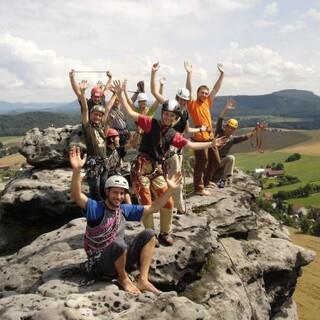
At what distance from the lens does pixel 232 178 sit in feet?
72.5

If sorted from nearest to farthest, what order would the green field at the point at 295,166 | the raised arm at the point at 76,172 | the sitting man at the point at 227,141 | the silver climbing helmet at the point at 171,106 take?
the raised arm at the point at 76,172
the silver climbing helmet at the point at 171,106
the sitting man at the point at 227,141
the green field at the point at 295,166

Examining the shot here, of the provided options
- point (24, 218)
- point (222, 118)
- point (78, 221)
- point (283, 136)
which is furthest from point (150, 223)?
point (283, 136)

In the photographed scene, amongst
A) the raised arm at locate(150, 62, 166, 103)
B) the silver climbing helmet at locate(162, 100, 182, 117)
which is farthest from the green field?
the silver climbing helmet at locate(162, 100, 182, 117)

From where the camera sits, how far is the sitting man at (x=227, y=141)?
1744 cm

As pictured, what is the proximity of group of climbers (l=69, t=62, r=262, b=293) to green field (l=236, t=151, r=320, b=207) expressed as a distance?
4166 inches

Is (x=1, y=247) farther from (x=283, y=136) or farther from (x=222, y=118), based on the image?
(x=283, y=136)

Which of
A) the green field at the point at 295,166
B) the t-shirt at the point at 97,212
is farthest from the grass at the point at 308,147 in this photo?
the t-shirt at the point at 97,212

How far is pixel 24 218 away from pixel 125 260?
37.9 ft

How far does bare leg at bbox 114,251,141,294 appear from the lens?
9.70 meters

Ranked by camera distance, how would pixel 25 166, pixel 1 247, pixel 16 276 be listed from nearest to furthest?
1. pixel 16 276
2. pixel 1 247
3. pixel 25 166

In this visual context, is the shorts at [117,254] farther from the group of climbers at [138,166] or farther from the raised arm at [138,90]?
the raised arm at [138,90]

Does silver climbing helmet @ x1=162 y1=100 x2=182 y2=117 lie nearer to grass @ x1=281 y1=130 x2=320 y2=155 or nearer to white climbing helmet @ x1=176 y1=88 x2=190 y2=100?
white climbing helmet @ x1=176 y1=88 x2=190 y2=100

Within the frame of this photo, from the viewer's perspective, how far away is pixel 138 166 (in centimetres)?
1232

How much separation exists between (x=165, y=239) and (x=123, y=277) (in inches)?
120
